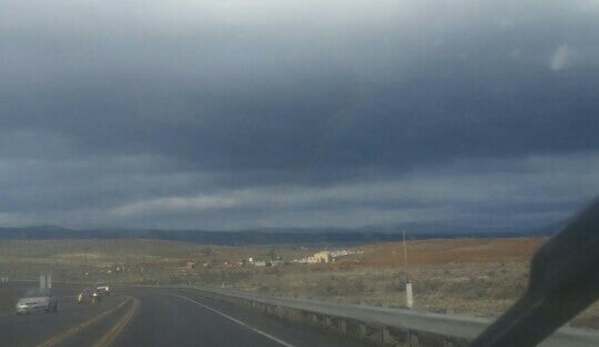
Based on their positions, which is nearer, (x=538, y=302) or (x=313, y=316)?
(x=538, y=302)

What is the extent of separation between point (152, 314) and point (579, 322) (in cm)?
2700

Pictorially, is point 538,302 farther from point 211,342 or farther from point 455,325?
point 211,342

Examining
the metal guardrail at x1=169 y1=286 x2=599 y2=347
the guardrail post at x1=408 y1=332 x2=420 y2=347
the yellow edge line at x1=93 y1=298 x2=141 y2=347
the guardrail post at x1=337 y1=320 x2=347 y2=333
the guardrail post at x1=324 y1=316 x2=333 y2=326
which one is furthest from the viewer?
the guardrail post at x1=324 y1=316 x2=333 y2=326

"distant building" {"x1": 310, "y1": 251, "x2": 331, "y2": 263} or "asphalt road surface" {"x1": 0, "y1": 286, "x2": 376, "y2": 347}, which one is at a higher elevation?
"distant building" {"x1": 310, "y1": 251, "x2": 331, "y2": 263}

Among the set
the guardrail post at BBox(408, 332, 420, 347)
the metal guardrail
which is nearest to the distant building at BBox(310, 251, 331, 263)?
the metal guardrail

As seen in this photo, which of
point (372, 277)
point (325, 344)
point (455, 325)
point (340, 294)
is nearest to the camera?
point (455, 325)

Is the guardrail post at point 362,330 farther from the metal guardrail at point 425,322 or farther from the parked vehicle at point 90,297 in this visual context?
the parked vehicle at point 90,297

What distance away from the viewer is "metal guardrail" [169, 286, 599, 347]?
11.4m

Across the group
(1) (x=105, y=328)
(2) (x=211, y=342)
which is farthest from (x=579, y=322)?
(1) (x=105, y=328)

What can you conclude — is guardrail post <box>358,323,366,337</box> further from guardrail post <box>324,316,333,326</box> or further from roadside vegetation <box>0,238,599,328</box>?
guardrail post <box>324,316,333,326</box>

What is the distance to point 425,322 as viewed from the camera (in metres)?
18.2

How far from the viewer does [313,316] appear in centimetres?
3272

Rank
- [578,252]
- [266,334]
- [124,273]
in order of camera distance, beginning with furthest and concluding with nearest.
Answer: [124,273]
[266,334]
[578,252]

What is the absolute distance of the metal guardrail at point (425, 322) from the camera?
11.4 meters
